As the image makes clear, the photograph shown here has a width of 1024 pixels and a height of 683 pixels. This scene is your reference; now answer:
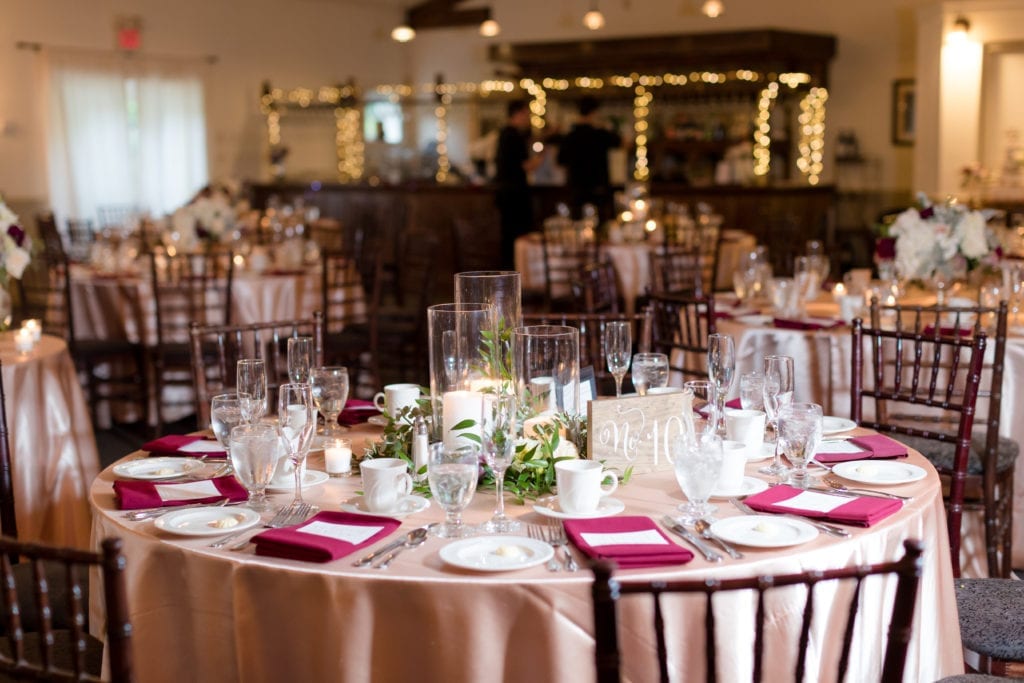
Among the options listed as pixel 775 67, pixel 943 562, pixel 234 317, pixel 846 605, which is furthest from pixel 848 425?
pixel 775 67

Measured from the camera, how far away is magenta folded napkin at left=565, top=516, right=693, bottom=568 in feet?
5.76

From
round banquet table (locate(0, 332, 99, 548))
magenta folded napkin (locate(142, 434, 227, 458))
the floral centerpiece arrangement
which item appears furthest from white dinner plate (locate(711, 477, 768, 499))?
the floral centerpiece arrangement

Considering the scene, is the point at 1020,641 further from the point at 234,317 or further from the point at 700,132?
the point at 700,132

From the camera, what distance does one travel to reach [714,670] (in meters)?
1.47

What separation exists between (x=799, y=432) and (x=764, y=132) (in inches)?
397

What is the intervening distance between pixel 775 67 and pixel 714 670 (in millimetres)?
10953

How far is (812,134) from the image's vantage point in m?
11.7

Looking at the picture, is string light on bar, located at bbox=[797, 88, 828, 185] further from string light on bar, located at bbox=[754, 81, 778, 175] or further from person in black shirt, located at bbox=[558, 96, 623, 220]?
person in black shirt, located at bbox=[558, 96, 623, 220]

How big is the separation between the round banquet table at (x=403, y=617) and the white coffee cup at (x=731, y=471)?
0.27 metres

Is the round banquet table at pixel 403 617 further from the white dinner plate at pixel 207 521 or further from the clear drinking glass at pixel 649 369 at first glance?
the clear drinking glass at pixel 649 369

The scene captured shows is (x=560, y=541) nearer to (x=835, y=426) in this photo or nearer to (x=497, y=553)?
(x=497, y=553)

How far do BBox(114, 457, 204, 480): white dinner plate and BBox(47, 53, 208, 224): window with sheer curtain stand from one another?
31.8ft

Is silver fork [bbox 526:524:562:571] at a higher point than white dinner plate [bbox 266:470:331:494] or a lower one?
lower

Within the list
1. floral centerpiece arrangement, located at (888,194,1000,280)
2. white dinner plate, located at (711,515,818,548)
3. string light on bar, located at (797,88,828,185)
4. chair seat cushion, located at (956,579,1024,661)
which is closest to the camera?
white dinner plate, located at (711,515,818,548)
